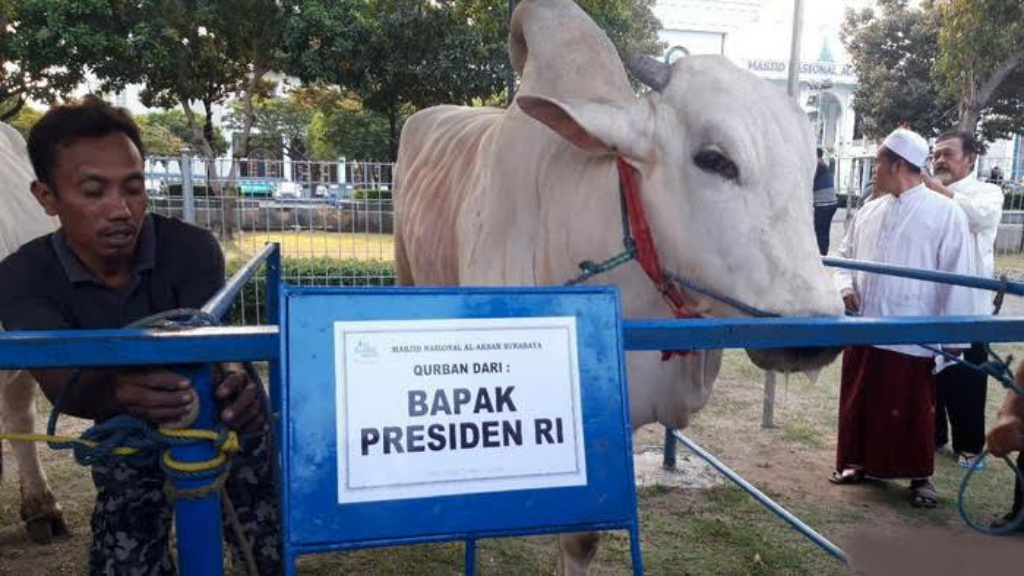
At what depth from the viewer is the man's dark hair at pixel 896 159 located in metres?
3.76

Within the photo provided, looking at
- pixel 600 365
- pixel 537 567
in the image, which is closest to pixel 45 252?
pixel 600 365

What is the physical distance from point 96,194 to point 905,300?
11.6 feet

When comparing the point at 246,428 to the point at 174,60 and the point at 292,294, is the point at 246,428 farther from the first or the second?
the point at 174,60

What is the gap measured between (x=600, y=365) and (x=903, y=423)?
10.9 feet

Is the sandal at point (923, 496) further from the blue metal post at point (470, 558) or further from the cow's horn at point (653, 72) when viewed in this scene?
the blue metal post at point (470, 558)

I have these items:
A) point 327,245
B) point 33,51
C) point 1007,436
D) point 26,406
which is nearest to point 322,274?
point 327,245

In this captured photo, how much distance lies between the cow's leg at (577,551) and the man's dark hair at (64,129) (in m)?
1.76

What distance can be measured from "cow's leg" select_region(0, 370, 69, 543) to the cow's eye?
2869mm

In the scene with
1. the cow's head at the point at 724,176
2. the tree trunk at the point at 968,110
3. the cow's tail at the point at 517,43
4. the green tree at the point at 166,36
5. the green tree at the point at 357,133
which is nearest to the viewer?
the cow's head at the point at 724,176

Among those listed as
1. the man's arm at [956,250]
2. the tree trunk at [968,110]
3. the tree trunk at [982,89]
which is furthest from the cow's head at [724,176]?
the tree trunk at [968,110]

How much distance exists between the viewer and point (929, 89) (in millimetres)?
21359

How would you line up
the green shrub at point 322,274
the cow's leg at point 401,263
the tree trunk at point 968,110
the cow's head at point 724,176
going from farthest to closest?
the tree trunk at point 968,110
the green shrub at point 322,274
the cow's leg at point 401,263
the cow's head at point 724,176

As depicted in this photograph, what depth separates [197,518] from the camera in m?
1.09

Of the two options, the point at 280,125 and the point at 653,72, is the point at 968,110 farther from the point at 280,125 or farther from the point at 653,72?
the point at 280,125
